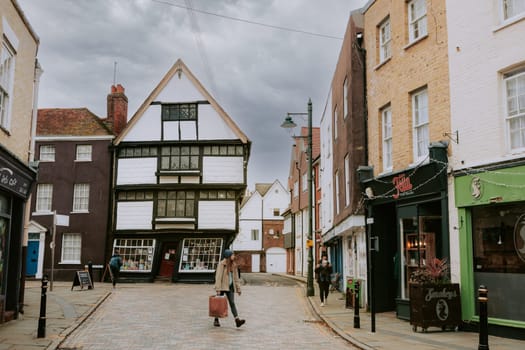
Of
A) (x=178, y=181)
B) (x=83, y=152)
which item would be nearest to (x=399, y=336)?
(x=178, y=181)

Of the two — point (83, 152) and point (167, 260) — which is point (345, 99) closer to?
point (167, 260)

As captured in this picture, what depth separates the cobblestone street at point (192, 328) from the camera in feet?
35.6

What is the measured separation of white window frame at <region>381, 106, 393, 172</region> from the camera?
55.7 feet

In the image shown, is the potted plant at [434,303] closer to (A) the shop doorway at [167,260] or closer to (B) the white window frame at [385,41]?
(B) the white window frame at [385,41]

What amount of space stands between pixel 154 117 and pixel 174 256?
8.11 meters

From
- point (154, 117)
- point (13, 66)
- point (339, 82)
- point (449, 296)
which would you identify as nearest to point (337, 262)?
point (339, 82)

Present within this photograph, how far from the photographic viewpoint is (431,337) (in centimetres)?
1173

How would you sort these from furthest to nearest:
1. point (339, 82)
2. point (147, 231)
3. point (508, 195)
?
point (147, 231)
point (339, 82)
point (508, 195)

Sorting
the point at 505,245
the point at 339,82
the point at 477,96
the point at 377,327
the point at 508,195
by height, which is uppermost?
the point at 339,82

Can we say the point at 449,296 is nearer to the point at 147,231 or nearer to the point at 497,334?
the point at 497,334

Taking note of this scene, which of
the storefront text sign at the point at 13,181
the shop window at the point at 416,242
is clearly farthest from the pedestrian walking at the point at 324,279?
the storefront text sign at the point at 13,181

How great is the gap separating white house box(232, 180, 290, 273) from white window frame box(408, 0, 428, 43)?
44.9 metres

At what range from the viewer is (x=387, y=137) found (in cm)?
1706

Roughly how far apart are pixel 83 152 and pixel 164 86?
6.15m
